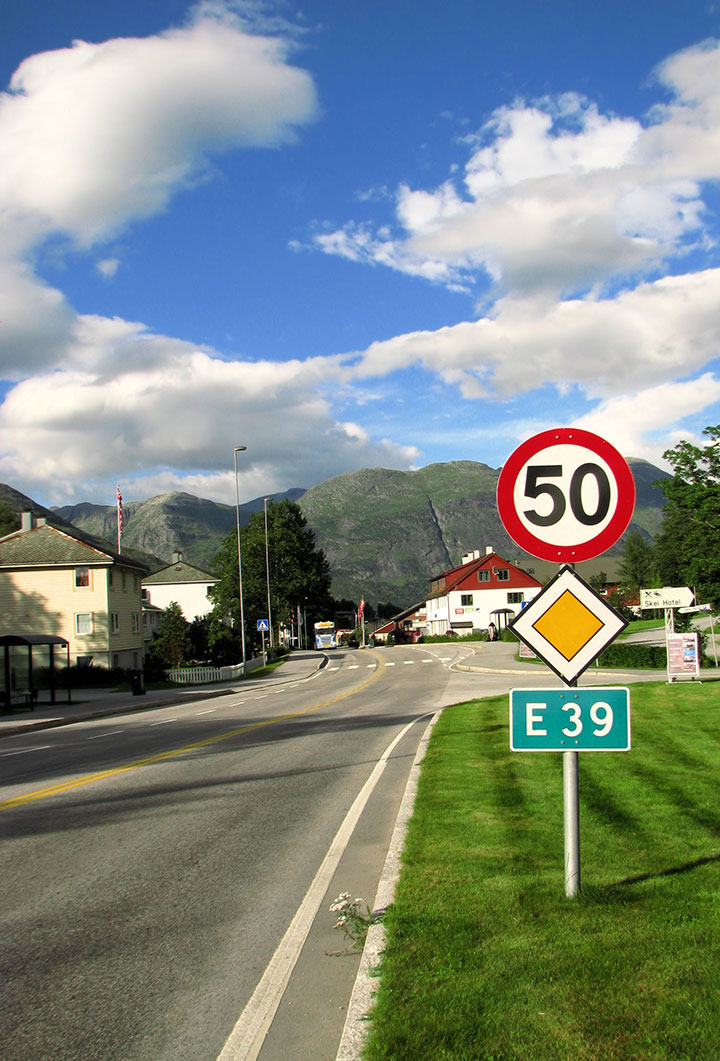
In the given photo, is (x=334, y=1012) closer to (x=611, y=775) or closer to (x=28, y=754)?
(x=611, y=775)

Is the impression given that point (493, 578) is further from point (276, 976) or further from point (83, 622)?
point (276, 976)

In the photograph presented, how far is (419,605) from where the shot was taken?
13650cm

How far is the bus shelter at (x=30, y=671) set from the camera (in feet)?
97.2

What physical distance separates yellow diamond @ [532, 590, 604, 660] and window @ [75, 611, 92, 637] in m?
50.0

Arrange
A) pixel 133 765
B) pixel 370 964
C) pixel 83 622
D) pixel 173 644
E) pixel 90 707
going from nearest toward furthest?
pixel 370 964 < pixel 133 765 < pixel 90 707 < pixel 83 622 < pixel 173 644

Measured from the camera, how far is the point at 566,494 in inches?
202

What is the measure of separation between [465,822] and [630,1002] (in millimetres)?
3814

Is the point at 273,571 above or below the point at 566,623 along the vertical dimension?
above

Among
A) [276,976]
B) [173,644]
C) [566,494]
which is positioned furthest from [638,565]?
[276,976]

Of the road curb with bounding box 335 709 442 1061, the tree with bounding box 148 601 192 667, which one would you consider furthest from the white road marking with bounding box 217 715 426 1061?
the tree with bounding box 148 601 192 667

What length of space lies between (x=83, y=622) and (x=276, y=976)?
49.8 metres

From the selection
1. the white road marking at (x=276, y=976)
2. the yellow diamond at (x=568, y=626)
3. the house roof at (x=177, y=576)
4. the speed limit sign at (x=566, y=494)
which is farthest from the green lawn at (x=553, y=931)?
the house roof at (x=177, y=576)

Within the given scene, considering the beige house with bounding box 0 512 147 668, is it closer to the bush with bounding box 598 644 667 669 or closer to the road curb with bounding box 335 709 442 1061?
the bush with bounding box 598 644 667 669

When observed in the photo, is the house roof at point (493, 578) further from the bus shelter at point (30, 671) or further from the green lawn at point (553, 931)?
the green lawn at point (553, 931)
